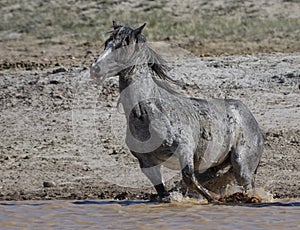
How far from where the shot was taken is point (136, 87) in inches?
342

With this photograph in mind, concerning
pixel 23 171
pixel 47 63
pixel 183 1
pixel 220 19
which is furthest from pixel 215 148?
pixel 183 1

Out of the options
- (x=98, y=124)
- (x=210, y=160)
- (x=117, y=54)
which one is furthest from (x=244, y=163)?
(x=98, y=124)

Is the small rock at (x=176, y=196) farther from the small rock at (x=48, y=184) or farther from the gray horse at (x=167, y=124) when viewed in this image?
the small rock at (x=48, y=184)

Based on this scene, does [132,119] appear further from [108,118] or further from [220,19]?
[220,19]

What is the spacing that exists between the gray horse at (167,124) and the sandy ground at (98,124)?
73 centimetres

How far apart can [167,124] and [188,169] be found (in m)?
0.42

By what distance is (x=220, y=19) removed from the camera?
2067 centimetres

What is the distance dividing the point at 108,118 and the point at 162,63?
3872mm

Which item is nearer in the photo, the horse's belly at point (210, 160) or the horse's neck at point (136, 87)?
the horse's neck at point (136, 87)

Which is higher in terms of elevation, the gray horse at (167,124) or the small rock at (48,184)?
the gray horse at (167,124)

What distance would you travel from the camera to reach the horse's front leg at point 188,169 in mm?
8648

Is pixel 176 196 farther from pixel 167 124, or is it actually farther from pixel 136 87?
pixel 136 87

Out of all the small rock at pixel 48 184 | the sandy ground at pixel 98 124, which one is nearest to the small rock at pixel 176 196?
the sandy ground at pixel 98 124

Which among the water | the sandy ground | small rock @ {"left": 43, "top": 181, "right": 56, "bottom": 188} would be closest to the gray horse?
the water
